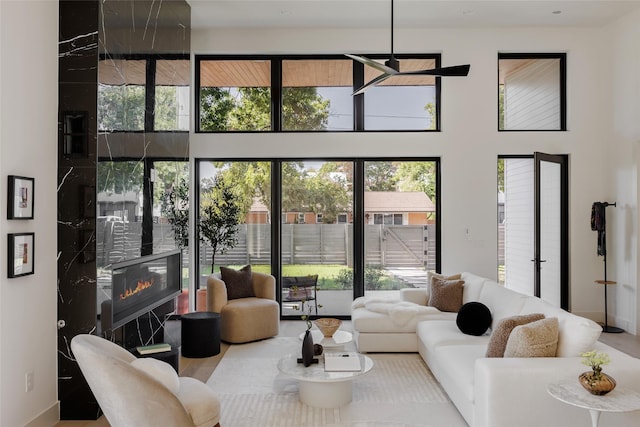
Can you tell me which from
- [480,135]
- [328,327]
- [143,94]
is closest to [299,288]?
[328,327]

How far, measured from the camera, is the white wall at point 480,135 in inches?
255

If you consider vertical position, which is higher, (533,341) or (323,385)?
(533,341)

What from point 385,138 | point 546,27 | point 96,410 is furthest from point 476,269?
point 96,410

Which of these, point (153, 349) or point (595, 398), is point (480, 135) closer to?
point (595, 398)

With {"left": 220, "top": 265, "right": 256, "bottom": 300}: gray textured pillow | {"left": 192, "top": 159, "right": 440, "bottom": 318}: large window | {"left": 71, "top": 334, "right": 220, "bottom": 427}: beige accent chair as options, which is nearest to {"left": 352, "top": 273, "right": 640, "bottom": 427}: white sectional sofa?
{"left": 71, "top": 334, "right": 220, "bottom": 427}: beige accent chair

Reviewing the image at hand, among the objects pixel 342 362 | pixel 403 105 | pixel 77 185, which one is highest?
pixel 403 105

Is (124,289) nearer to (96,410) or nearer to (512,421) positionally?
(96,410)

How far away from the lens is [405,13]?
233 inches

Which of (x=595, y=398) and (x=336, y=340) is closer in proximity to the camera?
(x=595, y=398)

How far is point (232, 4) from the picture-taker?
571cm

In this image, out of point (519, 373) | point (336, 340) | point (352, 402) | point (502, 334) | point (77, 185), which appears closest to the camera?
point (519, 373)

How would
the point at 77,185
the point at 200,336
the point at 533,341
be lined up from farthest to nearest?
the point at 200,336, the point at 77,185, the point at 533,341

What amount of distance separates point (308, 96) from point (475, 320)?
3773mm

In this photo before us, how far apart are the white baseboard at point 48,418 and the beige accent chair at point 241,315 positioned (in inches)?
83.6
